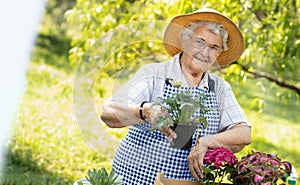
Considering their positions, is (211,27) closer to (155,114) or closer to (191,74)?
(191,74)

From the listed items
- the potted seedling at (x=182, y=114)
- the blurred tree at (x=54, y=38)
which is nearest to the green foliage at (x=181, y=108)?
the potted seedling at (x=182, y=114)

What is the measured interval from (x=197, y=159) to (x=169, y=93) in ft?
0.92

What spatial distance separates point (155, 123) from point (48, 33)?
37.5ft

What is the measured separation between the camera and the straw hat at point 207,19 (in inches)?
83.0

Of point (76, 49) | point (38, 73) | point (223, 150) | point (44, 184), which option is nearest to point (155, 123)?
point (223, 150)

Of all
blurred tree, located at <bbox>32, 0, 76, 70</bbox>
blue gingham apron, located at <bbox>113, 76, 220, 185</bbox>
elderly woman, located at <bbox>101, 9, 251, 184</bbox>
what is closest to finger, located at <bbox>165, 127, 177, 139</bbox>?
elderly woman, located at <bbox>101, 9, 251, 184</bbox>

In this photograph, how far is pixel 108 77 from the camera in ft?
6.94

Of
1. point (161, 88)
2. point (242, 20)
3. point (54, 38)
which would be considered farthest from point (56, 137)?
point (54, 38)

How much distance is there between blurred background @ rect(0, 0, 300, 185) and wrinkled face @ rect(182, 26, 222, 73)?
85mm

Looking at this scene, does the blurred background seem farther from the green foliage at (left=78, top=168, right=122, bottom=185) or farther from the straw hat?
the green foliage at (left=78, top=168, right=122, bottom=185)

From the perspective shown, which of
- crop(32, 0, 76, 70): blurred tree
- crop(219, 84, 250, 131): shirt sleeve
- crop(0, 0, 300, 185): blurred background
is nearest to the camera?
crop(0, 0, 300, 185): blurred background

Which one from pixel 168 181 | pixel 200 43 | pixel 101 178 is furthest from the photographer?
pixel 200 43

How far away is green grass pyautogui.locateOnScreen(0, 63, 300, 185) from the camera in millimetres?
5066

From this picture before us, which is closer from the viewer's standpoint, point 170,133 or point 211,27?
point 170,133
